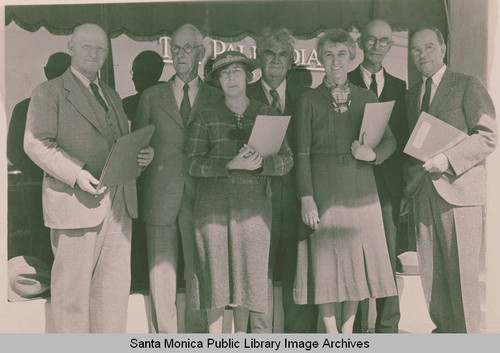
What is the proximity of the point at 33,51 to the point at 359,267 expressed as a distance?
3.25m

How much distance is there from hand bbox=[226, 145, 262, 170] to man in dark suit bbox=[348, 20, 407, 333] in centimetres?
112

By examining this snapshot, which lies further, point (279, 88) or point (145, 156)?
point (279, 88)

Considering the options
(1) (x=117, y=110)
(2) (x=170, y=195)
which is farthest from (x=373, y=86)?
(1) (x=117, y=110)

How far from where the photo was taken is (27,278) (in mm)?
5828

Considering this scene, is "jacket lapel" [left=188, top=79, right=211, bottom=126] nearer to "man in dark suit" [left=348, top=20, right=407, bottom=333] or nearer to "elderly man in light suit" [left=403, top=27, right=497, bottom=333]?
"man in dark suit" [left=348, top=20, right=407, bottom=333]

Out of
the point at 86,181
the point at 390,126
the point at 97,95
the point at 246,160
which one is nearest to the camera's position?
the point at 246,160

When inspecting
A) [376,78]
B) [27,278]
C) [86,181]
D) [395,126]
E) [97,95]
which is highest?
[376,78]

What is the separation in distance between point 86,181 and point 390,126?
2.51 metres

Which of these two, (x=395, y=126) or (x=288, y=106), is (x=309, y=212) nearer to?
(x=288, y=106)

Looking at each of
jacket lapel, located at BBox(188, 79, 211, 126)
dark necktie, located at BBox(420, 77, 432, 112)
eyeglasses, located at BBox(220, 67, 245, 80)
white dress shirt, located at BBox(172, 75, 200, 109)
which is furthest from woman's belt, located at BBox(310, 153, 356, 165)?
white dress shirt, located at BBox(172, 75, 200, 109)

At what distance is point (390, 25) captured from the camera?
5875mm

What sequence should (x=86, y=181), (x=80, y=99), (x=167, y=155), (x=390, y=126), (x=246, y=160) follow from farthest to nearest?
(x=390, y=126)
(x=167, y=155)
(x=80, y=99)
(x=86, y=181)
(x=246, y=160)

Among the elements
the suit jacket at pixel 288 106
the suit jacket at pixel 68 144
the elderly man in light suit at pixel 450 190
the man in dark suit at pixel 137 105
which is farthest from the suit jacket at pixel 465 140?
the suit jacket at pixel 68 144

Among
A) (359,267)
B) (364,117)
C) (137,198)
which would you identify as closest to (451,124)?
(364,117)
